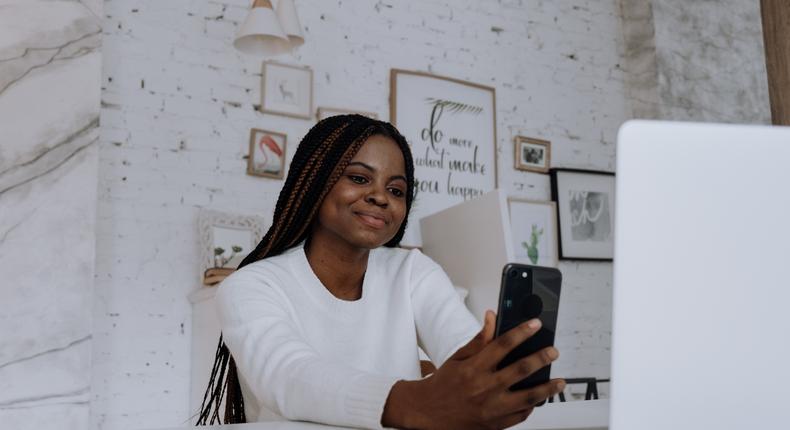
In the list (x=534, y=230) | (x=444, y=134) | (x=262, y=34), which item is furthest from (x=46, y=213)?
(x=534, y=230)

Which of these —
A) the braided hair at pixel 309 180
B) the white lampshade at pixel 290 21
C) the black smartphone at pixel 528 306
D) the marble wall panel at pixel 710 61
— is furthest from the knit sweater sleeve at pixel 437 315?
the marble wall panel at pixel 710 61

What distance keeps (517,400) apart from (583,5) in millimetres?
3958

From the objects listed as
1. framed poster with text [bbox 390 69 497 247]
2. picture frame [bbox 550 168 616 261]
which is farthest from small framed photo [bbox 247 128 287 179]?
picture frame [bbox 550 168 616 261]

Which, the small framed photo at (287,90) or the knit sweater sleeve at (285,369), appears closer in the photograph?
the knit sweater sleeve at (285,369)

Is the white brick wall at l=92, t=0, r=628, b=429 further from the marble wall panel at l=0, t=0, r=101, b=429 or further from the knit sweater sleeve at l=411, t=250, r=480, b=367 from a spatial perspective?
the knit sweater sleeve at l=411, t=250, r=480, b=367

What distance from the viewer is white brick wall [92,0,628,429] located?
3025 mm

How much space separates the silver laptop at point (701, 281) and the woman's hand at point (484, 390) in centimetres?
27

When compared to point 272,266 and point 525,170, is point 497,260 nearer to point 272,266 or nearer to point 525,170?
point 525,170

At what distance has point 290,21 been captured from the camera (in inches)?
118

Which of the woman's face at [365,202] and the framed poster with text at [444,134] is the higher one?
the framed poster with text at [444,134]

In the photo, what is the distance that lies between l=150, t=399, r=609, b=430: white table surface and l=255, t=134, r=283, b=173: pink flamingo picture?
232cm

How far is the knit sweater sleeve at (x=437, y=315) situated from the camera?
5.08ft

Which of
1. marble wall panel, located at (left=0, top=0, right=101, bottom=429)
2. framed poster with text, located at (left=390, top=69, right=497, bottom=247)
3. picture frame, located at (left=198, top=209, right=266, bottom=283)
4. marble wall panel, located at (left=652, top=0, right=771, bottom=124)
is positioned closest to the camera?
marble wall panel, located at (left=0, top=0, right=101, bottom=429)

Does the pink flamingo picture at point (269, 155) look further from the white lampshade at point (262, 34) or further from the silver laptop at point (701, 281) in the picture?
the silver laptop at point (701, 281)
